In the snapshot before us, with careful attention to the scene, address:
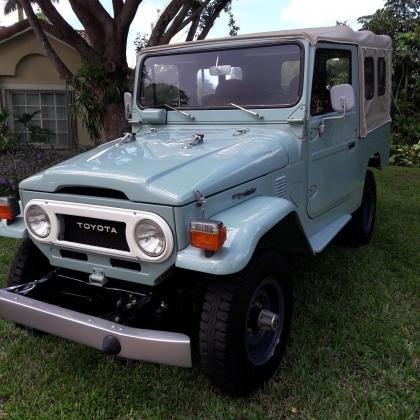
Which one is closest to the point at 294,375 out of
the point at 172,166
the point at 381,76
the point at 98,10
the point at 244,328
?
the point at 244,328

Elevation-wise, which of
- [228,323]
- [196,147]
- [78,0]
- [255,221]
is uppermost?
[78,0]

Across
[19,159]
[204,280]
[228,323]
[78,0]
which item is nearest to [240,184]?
[204,280]

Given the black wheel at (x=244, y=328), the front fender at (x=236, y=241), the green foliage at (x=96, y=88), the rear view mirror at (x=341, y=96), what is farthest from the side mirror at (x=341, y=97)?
the green foliage at (x=96, y=88)

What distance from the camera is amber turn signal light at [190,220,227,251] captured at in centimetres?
231

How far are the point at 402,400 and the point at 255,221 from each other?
129 centimetres

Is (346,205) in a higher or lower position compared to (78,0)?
lower

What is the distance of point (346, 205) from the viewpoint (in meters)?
4.47

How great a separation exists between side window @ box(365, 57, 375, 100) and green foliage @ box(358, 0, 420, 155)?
719 cm

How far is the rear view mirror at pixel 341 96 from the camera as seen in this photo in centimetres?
345

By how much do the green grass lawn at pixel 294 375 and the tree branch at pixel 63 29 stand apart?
7.03 meters

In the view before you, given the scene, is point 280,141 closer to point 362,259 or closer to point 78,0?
point 362,259

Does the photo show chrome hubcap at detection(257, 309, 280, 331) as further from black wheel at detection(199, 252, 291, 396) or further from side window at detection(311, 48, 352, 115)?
side window at detection(311, 48, 352, 115)

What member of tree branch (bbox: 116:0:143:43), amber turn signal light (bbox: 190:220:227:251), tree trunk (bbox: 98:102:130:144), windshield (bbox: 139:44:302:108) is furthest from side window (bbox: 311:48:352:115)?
tree branch (bbox: 116:0:143:43)

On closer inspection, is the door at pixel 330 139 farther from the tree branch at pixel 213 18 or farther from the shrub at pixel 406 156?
the shrub at pixel 406 156
